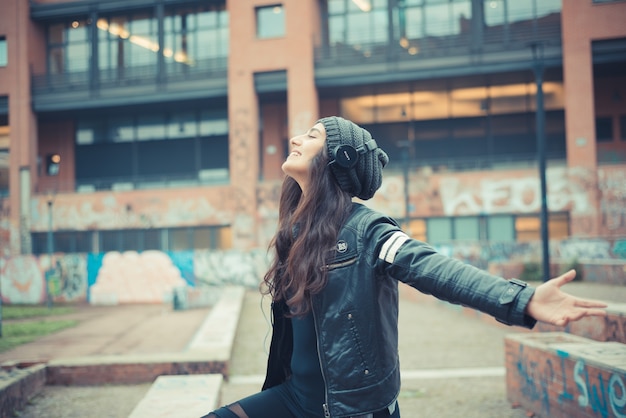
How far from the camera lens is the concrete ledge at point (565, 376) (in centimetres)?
405

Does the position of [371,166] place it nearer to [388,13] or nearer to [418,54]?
[418,54]

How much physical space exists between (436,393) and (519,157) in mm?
24105

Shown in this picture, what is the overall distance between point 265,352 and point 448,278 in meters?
3.01

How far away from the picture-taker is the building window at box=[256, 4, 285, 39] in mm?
28484

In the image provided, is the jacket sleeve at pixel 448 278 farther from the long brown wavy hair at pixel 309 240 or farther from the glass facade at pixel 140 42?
the glass facade at pixel 140 42

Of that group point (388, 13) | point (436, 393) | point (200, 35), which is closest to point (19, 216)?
point (200, 35)

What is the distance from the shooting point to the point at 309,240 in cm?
226

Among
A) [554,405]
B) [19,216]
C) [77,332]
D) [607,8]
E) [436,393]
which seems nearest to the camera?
[554,405]

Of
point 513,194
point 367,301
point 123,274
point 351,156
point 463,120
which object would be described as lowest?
point 123,274

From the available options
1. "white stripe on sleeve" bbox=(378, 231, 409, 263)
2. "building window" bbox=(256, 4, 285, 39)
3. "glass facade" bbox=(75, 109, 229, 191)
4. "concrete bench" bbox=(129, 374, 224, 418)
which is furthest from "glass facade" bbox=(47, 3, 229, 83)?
"white stripe on sleeve" bbox=(378, 231, 409, 263)

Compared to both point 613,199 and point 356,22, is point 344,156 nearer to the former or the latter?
point 613,199

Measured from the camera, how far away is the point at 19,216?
29.8 metres

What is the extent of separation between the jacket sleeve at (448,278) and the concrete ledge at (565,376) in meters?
2.56

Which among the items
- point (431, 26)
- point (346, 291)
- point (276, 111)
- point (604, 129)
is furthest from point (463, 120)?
point (346, 291)
